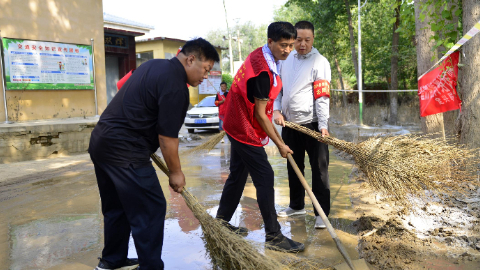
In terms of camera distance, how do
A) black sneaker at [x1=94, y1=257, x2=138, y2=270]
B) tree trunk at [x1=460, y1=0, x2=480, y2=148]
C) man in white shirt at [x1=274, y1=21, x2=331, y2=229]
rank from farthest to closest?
1. tree trunk at [x1=460, y1=0, x2=480, y2=148]
2. man in white shirt at [x1=274, y1=21, x2=331, y2=229]
3. black sneaker at [x1=94, y1=257, x2=138, y2=270]

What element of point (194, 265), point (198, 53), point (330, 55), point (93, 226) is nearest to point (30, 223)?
point (93, 226)

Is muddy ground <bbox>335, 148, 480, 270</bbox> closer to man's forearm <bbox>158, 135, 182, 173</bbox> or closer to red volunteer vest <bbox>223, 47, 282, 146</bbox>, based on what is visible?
red volunteer vest <bbox>223, 47, 282, 146</bbox>

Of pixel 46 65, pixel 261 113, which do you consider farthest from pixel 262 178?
pixel 46 65

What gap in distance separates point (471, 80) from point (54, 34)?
29.9ft

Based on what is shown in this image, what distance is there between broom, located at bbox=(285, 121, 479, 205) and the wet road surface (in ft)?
2.06

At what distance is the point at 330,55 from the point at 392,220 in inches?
690

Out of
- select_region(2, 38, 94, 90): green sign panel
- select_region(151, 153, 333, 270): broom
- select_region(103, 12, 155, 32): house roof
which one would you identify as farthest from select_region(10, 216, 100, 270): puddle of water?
select_region(103, 12, 155, 32): house roof

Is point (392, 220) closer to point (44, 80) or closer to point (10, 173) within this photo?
point (10, 173)

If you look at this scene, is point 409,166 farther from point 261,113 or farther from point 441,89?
point 441,89

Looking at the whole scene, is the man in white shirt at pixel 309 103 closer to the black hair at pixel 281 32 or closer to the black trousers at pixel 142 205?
the black hair at pixel 281 32

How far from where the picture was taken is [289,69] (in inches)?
156

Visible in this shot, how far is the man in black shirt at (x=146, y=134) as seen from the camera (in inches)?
94.2

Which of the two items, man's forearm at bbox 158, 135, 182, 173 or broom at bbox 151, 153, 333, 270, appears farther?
broom at bbox 151, 153, 333, 270

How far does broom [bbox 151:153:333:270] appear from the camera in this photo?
8.31ft
